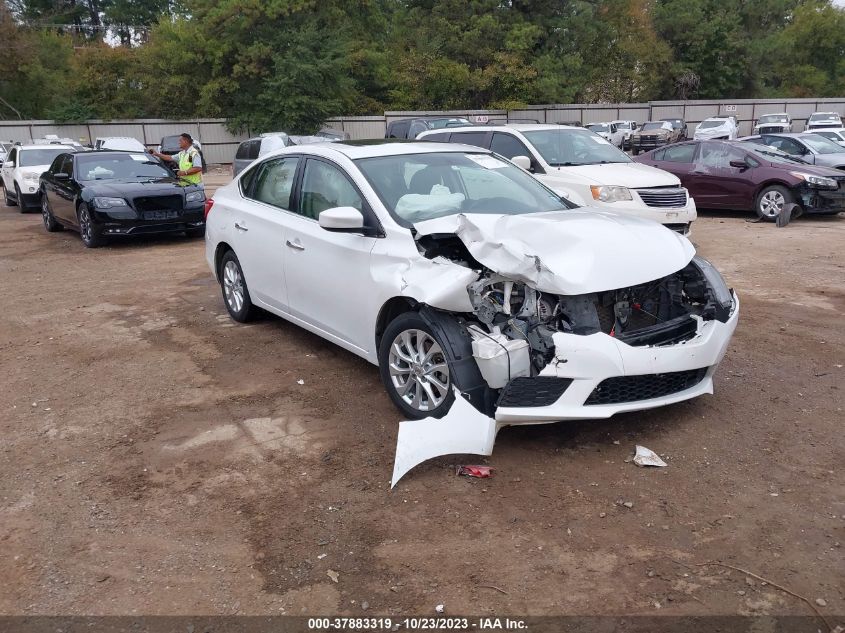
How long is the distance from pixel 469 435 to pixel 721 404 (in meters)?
1.91

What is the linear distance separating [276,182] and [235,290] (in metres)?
1.28

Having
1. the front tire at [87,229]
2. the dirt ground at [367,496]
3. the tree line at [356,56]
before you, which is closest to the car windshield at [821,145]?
the dirt ground at [367,496]

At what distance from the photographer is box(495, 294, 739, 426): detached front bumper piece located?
4070mm

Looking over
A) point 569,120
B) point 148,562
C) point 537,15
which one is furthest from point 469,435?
point 537,15

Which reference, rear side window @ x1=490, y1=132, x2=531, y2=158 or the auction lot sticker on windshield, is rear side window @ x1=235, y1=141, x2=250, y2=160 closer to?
rear side window @ x1=490, y1=132, x2=531, y2=158

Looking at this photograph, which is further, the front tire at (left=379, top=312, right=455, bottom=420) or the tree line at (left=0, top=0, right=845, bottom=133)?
the tree line at (left=0, top=0, right=845, bottom=133)

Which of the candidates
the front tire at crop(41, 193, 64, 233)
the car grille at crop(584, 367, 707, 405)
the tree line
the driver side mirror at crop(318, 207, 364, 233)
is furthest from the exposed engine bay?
the tree line

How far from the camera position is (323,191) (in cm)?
569

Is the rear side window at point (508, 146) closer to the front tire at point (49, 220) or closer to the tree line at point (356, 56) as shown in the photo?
the front tire at point (49, 220)

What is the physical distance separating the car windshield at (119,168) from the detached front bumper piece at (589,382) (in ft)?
33.0

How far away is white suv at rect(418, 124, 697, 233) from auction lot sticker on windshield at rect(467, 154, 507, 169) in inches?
129

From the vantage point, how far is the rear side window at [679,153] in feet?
45.8

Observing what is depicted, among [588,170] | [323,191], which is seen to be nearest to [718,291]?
[323,191]

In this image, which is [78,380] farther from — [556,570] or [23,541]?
[556,570]
